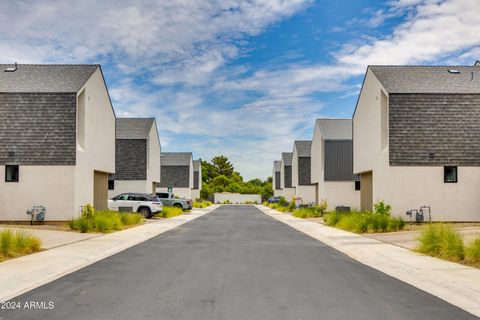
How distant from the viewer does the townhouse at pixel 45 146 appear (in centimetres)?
2416

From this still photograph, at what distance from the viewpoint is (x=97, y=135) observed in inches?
1081

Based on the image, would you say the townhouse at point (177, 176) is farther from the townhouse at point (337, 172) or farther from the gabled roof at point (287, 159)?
the townhouse at point (337, 172)

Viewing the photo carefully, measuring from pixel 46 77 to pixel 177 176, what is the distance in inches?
1615

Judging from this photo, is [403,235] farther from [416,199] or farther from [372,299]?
[372,299]

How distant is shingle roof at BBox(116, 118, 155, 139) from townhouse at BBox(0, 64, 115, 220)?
18.1 m

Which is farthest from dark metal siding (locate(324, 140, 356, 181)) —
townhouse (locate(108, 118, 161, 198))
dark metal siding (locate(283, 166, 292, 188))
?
dark metal siding (locate(283, 166, 292, 188))

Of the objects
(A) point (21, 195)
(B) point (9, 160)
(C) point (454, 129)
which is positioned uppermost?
(C) point (454, 129)

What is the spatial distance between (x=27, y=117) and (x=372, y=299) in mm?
21168

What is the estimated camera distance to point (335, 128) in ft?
149

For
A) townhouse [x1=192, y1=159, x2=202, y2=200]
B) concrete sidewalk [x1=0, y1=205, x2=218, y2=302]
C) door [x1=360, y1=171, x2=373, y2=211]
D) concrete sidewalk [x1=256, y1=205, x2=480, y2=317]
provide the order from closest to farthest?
concrete sidewalk [x1=256, y1=205, x2=480, y2=317] < concrete sidewalk [x1=0, y1=205, x2=218, y2=302] < door [x1=360, y1=171, x2=373, y2=211] < townhouse [x1=192, y1=159, x2=202, y2=200]

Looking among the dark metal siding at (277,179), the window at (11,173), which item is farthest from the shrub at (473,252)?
the dark metal siding at (277,179)

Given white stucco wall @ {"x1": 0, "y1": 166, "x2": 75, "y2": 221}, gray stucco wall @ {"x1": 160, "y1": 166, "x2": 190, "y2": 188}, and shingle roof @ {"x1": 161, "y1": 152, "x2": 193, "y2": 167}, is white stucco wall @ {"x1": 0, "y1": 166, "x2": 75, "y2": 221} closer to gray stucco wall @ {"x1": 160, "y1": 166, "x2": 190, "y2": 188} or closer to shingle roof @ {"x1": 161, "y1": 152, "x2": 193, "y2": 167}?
gray stucco wall @ {"x1": 160, "y1": 166, "x2": 190, "y2": 188}

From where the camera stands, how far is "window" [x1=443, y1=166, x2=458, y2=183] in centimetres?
2562

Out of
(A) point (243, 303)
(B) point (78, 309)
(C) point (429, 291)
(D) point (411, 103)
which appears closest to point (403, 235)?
(D) point (411, 103)
